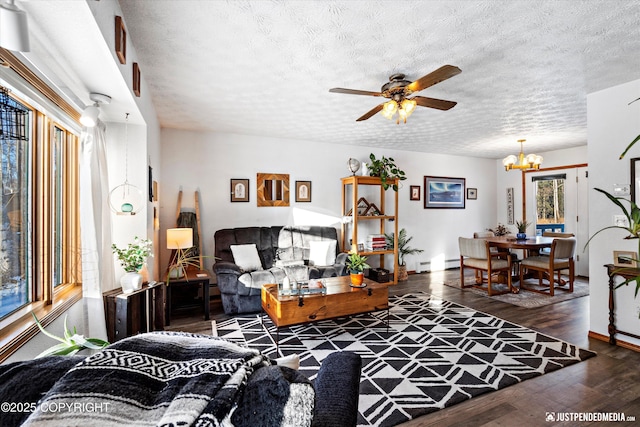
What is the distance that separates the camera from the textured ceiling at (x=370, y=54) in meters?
1.79

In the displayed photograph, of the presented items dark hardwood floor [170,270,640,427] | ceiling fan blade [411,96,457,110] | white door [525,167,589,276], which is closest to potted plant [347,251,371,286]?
dark hardwood floor [170,270,640,427]

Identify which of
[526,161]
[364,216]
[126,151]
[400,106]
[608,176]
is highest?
[400,106]

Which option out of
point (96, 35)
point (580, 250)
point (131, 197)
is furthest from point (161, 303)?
point (580, 250)

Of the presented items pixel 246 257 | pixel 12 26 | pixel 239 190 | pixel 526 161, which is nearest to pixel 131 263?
pixel 246 257

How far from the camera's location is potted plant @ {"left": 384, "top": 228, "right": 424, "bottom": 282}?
5574mm

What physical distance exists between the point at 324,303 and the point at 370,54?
2105mm

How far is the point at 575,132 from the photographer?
4.59 m

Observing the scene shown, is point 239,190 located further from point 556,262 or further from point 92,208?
point 556,262

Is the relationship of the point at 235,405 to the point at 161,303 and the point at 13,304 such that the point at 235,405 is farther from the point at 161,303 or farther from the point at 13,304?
the point at 161,303

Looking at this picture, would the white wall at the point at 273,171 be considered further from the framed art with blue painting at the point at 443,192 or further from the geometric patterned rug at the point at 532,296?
the geometric patterned rug at the point at 532,296

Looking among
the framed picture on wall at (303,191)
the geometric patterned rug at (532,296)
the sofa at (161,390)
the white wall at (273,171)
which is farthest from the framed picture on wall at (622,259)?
the framed picture on wall at (303,191)

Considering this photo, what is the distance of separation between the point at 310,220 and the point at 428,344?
287 cm

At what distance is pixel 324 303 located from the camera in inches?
111

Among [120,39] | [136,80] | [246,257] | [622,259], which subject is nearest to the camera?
[120,39]
